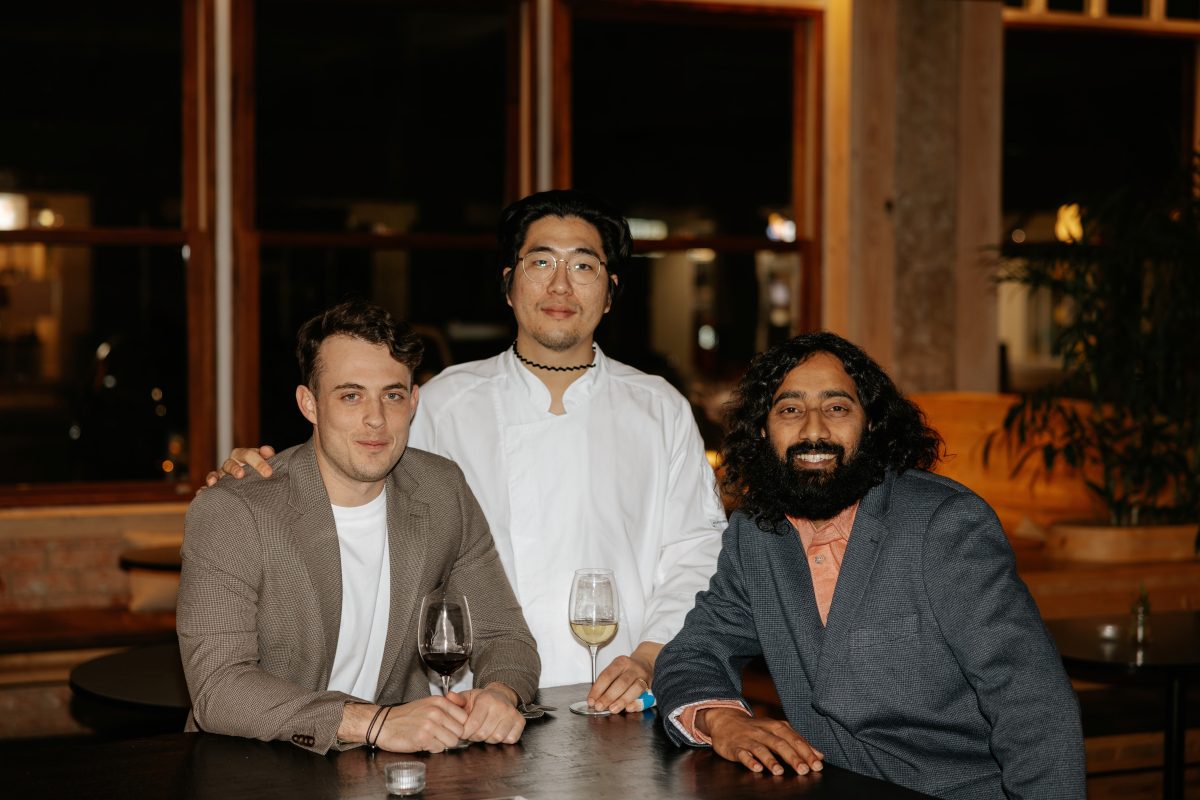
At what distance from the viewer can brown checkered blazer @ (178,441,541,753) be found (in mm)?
2311

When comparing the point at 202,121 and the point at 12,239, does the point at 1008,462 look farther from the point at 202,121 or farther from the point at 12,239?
the point at 12,239

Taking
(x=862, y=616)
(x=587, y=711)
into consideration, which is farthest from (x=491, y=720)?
(x=862, y=616)

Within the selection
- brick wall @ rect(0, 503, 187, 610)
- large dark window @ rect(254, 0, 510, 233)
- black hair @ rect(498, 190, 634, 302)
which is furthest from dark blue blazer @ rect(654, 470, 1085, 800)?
large dark window @ rect(254, 0, 510, 233)

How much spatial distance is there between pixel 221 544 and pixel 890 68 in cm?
515

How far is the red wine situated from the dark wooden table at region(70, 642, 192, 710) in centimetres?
157

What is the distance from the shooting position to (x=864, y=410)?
259cm

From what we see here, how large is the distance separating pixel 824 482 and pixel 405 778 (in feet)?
3.05

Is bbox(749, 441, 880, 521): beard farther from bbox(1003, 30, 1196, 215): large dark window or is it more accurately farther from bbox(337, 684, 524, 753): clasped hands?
bbox(1003, 30, 1196, 215): large dark window

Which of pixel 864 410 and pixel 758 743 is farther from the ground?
pixel 864 410

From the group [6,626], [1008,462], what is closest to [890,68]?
[1008,462]

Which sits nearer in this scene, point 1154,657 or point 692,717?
point 692,717

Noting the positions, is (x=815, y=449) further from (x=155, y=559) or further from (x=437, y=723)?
(x=155, y=559)

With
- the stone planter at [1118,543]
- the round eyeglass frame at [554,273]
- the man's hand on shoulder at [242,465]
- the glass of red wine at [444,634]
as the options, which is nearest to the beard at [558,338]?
the round eyeglass frame at [554,273]

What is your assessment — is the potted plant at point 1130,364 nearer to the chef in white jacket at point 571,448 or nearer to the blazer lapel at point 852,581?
the chef in white jacket at point 571,448
